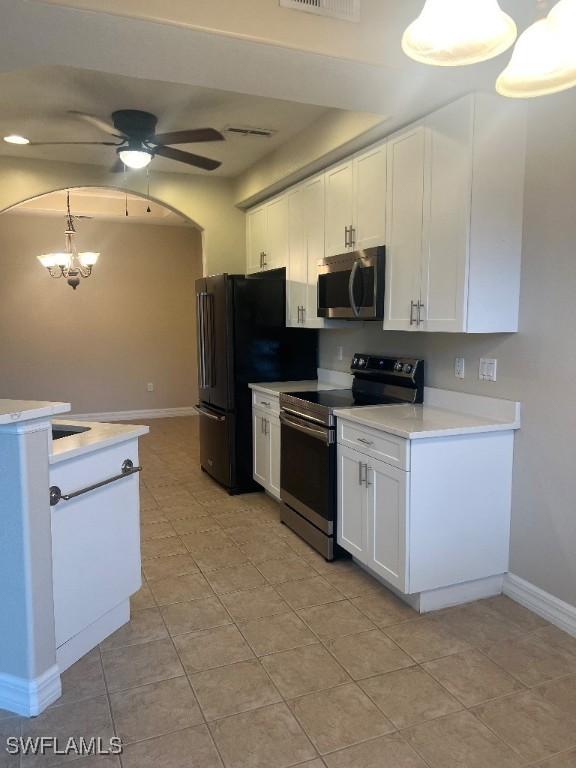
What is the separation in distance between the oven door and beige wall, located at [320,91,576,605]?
0.95 meters

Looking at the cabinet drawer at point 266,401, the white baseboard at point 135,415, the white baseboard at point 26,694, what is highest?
the cabinet drawer at point 266,401

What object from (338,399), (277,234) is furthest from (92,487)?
(277,234)

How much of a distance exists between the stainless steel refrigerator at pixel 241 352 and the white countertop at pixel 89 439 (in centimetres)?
183

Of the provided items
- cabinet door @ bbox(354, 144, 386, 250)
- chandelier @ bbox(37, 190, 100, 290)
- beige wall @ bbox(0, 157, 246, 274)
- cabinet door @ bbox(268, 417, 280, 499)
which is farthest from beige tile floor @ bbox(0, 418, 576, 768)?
chandelier @ bbox(37, 190, 100, 290)

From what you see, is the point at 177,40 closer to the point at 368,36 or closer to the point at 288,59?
the point at 288,59

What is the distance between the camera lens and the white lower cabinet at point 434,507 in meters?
2.61

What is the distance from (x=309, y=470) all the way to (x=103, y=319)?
4881mm

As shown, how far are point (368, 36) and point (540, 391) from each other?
1.67m

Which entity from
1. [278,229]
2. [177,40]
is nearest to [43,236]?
[278,229]

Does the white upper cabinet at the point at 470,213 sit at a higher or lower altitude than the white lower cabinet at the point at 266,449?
higher

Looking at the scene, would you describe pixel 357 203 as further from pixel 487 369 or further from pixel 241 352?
pixel 241 352

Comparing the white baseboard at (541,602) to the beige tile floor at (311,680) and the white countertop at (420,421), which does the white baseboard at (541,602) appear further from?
the white countertop at (420,421)

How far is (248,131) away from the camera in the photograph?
402 cm

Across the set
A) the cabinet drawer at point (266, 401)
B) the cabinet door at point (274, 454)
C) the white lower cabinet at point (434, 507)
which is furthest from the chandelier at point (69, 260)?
the white lower cabinet at point (434, 507)
